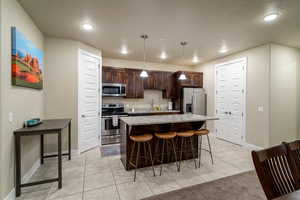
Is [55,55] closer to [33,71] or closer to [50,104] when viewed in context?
[33,71]

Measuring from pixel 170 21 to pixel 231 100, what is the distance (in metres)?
3.24

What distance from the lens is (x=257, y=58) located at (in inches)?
145

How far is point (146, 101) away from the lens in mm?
5406

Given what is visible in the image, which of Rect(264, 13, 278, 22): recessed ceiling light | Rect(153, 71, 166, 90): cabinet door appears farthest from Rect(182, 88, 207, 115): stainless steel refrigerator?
Rect(264, 13, 278, 22): recessed ceiling light

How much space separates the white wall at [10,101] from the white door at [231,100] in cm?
510

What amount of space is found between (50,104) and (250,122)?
522 cm

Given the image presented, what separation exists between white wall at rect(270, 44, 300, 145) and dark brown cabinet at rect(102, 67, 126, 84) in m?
4.18

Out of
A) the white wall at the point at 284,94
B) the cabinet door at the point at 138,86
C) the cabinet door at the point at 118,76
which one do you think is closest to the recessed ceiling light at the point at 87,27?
the cabinet door at the point at 118,76

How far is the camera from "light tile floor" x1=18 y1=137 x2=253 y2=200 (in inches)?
78.2

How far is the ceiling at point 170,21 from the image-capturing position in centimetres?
206

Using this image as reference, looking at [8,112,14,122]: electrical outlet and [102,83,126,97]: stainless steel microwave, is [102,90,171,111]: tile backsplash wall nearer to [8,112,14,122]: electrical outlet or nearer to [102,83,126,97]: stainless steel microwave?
[102,83,126,97]: stainless steel microwave

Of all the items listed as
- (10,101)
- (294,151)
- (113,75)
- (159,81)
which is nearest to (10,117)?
(10,101)

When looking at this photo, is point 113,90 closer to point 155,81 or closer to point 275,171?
point 155,81

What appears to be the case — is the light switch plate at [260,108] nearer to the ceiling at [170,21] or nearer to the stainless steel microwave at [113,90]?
the ceiling at [170,21]
